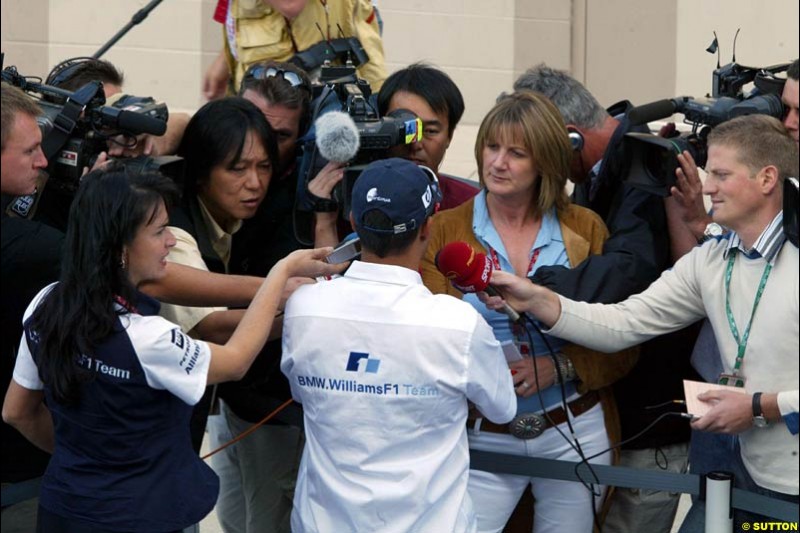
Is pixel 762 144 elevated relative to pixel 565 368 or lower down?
elevated

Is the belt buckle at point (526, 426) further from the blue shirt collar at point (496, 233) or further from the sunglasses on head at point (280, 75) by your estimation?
the sunglasses on head at point (280, 75)

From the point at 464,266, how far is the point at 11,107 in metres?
1.16

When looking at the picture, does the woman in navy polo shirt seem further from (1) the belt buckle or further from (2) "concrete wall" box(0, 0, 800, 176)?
(2) "concrete wall" box(0, 0, 800, 176)

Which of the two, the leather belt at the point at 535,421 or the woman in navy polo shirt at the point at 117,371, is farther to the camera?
the leather belt at the point at 535,421

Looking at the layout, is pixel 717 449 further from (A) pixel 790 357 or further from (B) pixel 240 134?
(B) pixel 240 134

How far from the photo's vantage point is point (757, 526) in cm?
345

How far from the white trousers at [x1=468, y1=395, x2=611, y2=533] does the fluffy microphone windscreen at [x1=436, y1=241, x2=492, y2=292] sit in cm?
54

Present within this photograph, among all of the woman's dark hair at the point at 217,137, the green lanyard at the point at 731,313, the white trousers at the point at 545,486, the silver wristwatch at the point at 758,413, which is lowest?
the white trousers at the point at 545,486

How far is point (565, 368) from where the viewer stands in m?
3.65

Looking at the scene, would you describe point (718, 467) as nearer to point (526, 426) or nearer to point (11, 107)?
point (526, 426)

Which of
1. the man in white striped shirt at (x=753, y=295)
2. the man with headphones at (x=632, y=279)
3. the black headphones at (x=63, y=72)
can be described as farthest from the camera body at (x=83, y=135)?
the man with headphones at (x=632, y=279)

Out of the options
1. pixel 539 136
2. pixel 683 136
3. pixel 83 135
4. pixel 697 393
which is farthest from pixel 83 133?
pixel 697 393

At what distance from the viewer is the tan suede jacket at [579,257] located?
3672 millimetres

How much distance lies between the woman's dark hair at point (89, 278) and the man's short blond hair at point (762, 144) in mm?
1427
